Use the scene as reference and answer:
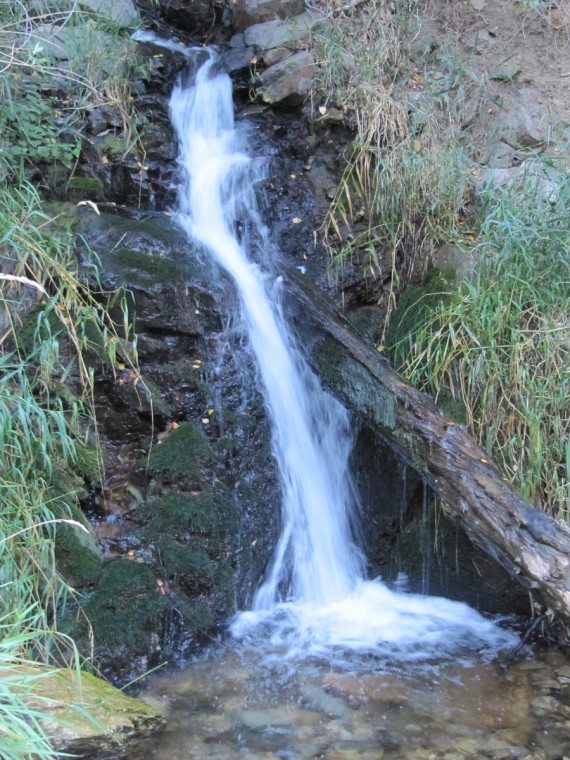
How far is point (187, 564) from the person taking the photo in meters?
3.23

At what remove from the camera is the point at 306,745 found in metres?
2.51

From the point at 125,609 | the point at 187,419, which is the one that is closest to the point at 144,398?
the point at 187,419

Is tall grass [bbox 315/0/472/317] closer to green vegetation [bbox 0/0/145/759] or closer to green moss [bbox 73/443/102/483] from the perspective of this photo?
green vegetation [bbox 0/0/145/759]

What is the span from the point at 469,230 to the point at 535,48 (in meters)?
2.45

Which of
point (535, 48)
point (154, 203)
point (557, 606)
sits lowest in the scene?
point (557, 606)

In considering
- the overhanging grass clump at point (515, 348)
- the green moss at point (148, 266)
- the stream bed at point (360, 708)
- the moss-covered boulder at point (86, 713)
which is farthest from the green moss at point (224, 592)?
the green moss at point (148, 266)

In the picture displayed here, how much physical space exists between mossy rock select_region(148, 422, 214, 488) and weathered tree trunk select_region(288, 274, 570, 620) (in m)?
0.81

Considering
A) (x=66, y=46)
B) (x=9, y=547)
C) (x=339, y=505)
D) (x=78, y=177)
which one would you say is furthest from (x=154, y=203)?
(x=9, y=547)

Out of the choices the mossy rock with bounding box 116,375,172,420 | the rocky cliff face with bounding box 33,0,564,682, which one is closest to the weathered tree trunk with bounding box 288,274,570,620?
the rocky cliff face with bounding box 33,0,564,682

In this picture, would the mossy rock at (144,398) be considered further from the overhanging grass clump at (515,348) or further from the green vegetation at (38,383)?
the overhanging grass clump at (515,348)

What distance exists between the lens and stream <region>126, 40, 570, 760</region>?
2.57 m

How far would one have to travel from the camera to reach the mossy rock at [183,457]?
3396mm

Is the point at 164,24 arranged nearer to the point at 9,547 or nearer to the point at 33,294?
the point at 33,294

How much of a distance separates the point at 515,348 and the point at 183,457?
1822mm
